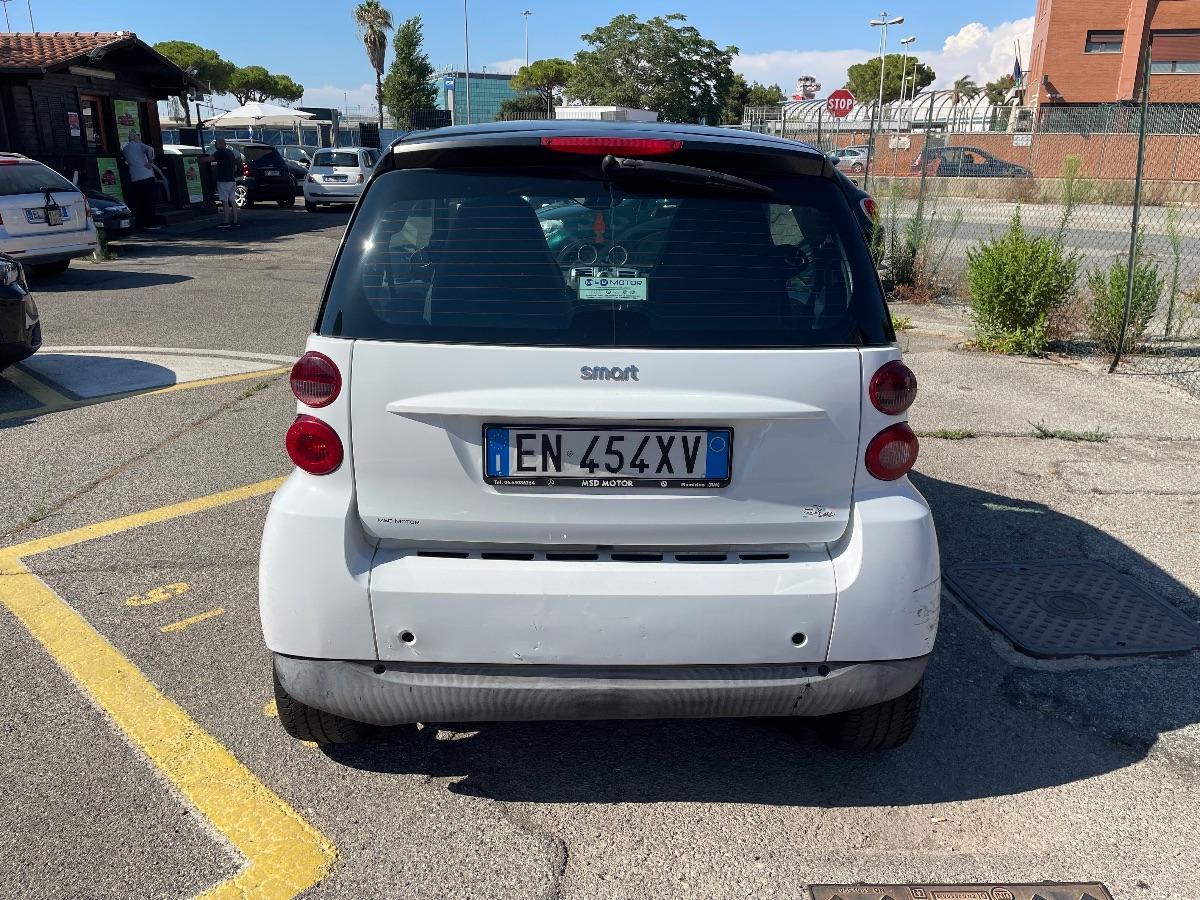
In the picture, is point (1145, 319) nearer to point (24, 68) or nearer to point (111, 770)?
point (111, 770)

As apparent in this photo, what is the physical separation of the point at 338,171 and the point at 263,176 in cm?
313

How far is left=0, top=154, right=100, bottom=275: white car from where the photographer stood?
11877 millimetres

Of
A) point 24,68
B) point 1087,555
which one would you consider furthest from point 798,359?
point 24,68

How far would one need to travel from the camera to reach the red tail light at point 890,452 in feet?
8.32

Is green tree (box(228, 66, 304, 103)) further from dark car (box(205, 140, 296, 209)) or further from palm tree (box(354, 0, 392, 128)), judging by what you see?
dark car (box(205, 140, 296, 209))

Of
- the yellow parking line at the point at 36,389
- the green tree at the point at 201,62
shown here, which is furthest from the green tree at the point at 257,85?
the yellow parking line at the point at 36,389

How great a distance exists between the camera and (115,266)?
14930mm

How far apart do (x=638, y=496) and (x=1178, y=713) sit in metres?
2.20

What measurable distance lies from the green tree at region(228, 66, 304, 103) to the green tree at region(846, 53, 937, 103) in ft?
197

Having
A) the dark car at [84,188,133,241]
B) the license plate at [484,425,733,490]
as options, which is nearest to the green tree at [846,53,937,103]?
the dark car at [84,188,133,241]

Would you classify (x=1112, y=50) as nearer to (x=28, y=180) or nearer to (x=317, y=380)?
(x=28, y=180)

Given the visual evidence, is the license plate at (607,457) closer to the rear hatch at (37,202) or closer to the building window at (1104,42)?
the rear hatch at (37,202)

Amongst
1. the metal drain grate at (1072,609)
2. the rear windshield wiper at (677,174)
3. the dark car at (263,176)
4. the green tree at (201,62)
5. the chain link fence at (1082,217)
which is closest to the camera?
the rear windshield wiper at (677,174)

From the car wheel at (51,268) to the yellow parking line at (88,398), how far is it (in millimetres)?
5934
